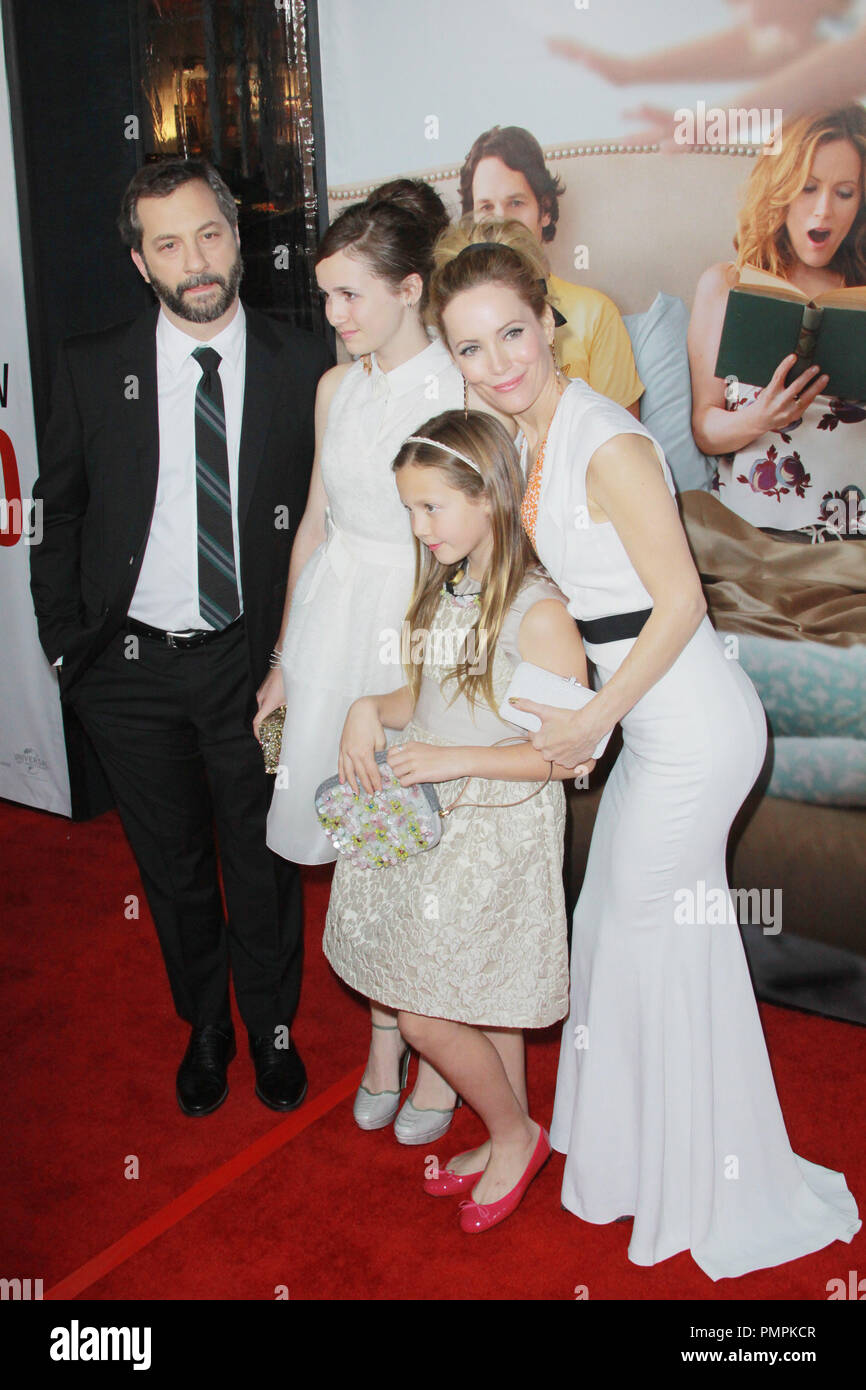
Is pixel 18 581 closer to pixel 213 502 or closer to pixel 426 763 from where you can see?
pixel 213 502

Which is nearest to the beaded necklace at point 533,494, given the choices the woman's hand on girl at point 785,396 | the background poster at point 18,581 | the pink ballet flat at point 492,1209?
the woman's hand on girl at point 785,396

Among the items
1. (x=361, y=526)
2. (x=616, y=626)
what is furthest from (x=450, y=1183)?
(x=361, y=526)

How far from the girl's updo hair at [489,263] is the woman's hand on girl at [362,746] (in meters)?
0.71

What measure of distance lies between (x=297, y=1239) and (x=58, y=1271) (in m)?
0.47

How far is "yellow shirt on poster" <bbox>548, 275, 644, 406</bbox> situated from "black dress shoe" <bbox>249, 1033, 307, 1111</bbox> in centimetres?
189

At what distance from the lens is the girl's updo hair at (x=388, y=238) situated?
2.27 metres

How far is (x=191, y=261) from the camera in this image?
2424 mm

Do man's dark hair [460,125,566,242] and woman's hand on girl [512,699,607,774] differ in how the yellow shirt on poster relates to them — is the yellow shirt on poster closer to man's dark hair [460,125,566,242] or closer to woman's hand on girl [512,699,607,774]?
man's dark hair [460,125,566,242]

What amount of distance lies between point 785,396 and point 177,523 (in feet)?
4.96

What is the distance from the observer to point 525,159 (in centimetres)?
308

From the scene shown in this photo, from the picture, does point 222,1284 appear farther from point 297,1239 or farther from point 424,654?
point 424,654

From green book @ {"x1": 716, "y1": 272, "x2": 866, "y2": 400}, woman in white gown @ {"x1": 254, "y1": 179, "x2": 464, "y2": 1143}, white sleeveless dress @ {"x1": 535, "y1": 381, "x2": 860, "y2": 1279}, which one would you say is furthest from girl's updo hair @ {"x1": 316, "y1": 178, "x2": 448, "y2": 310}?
green book @ {"x1": 716, "y1": 272, "x2": 866, "y2": 400}

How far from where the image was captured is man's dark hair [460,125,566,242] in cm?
306

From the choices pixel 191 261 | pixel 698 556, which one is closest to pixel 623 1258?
pixel 698 556
